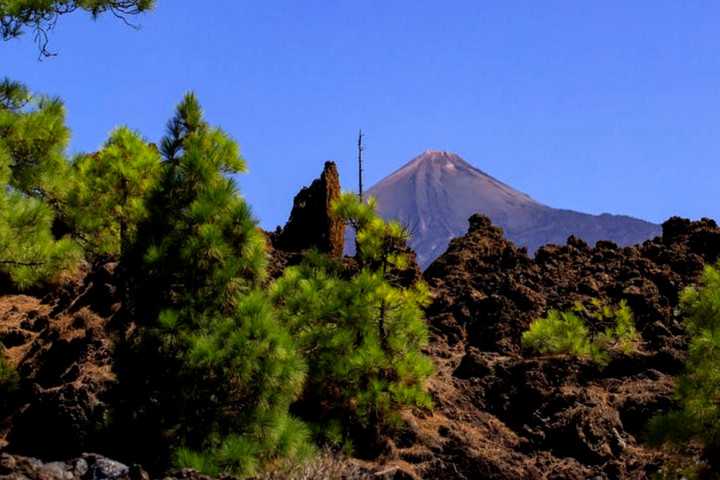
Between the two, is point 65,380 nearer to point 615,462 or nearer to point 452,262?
point 615,462

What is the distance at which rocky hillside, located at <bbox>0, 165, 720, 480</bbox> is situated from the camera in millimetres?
9047

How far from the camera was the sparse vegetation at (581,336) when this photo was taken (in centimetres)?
1270

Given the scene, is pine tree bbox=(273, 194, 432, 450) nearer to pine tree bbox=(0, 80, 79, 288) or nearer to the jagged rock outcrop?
pine tree bbox=(0, 80, 79, 288)

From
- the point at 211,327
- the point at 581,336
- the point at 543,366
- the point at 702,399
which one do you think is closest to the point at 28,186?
the point at 211,327

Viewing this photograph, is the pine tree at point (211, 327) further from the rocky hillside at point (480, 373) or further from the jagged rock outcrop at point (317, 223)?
the jagged rock outcrop at point (317, 223)

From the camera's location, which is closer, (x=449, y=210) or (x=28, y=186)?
(x=28, y=186)

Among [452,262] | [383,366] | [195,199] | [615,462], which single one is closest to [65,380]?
[195,199]

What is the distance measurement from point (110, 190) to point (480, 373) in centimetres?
486

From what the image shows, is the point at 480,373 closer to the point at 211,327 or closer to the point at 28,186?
the point at 211,327

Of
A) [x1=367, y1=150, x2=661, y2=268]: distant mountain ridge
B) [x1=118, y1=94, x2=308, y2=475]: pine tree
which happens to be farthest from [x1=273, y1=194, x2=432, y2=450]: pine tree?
[x1=367, y1=150, x2=661, y2=268]: distant mountain ridge

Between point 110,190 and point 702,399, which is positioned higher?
point 110,190

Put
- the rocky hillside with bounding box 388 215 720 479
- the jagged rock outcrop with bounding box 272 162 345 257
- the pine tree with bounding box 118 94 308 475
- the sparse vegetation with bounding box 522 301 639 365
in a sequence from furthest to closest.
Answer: the jagged rock outcrop with bounding box 272 162 345 257, the sparse vegetation with bounding box 522 301 639 365, the rocky hillside with bounding box 388 215 720 479, the pine tree with bounding box 118 94 308 475

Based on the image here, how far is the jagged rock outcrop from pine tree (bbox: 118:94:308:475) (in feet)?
18.3

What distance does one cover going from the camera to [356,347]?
10.3 m
